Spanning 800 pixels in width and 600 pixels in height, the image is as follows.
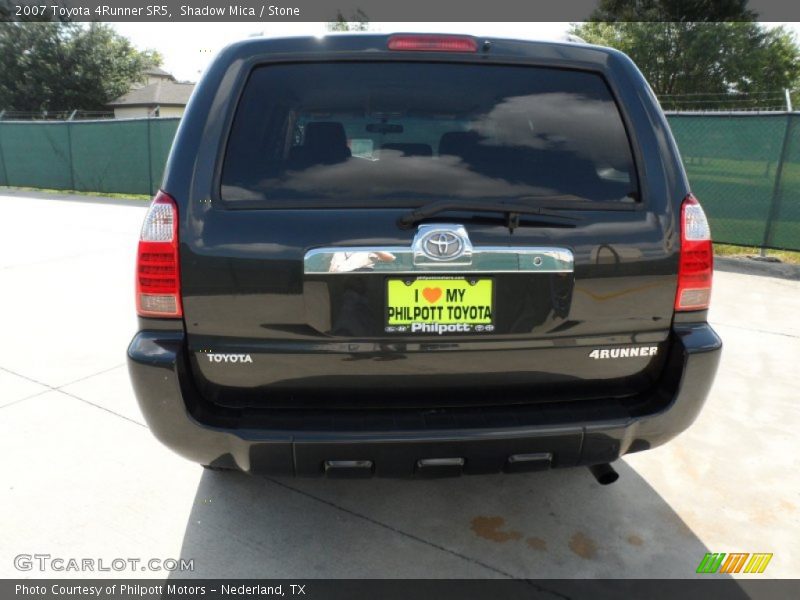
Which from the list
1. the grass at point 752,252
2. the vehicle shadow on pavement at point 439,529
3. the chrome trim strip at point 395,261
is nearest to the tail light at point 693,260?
the chrome trim strip at point 395,261

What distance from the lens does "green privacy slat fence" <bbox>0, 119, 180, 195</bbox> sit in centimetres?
1480

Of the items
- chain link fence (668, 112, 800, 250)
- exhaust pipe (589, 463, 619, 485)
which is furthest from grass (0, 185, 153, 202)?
exhaust pipe (589, 463, 619, 485)

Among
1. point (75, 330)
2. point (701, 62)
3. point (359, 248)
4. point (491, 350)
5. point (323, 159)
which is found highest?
point (701, 62)

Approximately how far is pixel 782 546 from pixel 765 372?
206cm

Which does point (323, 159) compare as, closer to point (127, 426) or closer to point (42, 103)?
point (127, 426)

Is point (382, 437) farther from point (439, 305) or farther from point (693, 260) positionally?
point (693, 260)

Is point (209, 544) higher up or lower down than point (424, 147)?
lower down

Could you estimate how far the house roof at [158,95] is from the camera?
→ 47.3 metres

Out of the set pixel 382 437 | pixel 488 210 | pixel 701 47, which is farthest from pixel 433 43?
pixel 701 47

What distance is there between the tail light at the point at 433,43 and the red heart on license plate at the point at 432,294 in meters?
0.82

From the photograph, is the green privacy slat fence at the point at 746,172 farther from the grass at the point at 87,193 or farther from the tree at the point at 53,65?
the tree at the point at 53,65

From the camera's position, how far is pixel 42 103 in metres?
38.3

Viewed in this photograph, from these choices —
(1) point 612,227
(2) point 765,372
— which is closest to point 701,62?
(2) point 765,372

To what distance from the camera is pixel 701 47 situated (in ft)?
119
